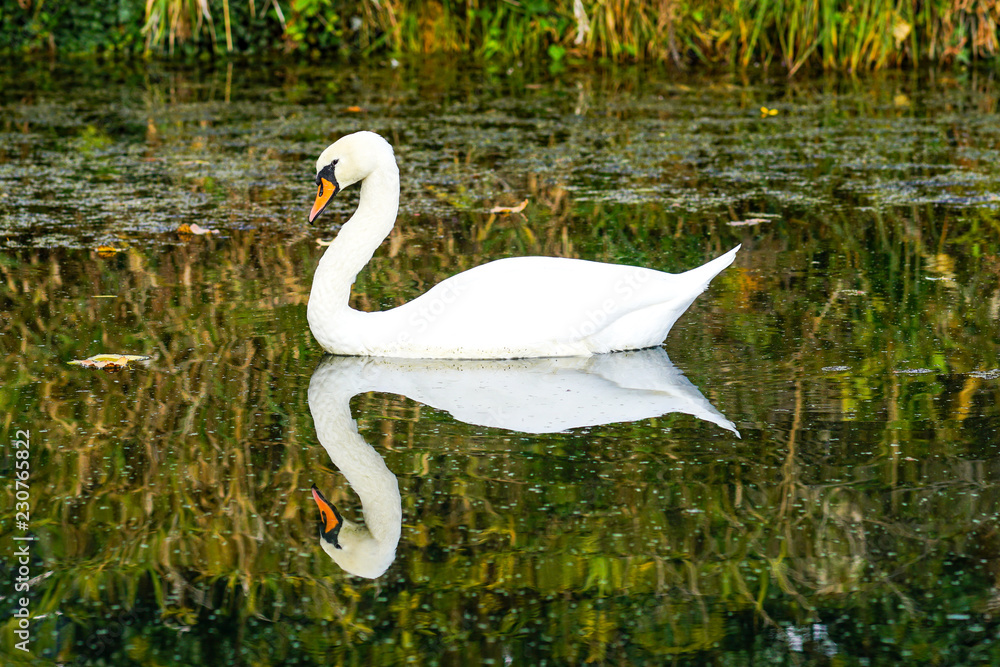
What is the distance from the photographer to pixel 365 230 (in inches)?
196

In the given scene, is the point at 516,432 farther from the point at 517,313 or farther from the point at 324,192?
the point at 324,192

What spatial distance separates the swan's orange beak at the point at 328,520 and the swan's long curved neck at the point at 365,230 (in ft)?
4.59

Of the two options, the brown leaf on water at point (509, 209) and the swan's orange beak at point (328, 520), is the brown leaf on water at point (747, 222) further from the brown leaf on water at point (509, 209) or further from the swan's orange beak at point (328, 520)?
the swan's orange beak at point (328, 520)

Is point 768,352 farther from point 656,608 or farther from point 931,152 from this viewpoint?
point 931,152

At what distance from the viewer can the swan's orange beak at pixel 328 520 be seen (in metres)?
3.30

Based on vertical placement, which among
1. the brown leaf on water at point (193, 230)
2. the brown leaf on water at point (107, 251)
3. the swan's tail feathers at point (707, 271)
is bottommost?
the brown leaf on water at point (107, 251)

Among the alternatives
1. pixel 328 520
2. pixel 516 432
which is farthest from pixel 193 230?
pixel 328 520

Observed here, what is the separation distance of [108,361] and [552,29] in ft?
28.2

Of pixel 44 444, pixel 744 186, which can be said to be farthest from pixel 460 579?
pixel 744 186

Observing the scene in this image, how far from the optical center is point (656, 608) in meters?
2.94

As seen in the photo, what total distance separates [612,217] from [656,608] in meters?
4.06

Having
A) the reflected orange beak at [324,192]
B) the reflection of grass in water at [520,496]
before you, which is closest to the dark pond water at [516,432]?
the reflection of grass in water at [520,496]

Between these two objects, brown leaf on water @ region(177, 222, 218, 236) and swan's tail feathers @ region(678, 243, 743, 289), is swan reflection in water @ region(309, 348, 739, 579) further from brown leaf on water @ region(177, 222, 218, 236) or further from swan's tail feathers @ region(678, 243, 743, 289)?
brown leaf on water @ region(177, 222, 218, 236)

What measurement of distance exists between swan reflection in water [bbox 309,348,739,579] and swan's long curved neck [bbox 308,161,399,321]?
0.99 feet
